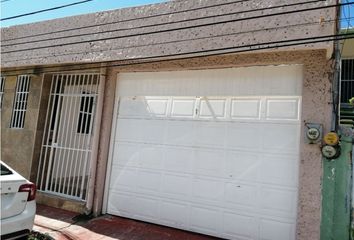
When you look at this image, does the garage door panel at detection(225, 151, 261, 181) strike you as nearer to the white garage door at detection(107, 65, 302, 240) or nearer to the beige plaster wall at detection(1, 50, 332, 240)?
the white garage door at detection(107, 65, 302, 240)

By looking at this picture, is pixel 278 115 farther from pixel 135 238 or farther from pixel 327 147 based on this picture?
pixel 135 238

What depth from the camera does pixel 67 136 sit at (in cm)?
723

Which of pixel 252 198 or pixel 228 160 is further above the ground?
pixel 228 160

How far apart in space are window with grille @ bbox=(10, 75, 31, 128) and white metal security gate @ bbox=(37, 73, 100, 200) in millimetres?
819

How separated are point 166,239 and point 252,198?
1616 millimetres

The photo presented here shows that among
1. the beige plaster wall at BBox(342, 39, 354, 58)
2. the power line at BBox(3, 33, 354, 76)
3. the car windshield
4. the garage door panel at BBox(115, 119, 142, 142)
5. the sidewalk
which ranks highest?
the beige plaster wall at BBox(342, 39, 354, 58)

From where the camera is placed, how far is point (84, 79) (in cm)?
698

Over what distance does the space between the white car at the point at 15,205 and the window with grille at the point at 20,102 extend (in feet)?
12.8

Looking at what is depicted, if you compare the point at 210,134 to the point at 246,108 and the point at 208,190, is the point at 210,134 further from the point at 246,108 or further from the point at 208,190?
the point at 208,190

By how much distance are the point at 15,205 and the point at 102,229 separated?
1864 mm

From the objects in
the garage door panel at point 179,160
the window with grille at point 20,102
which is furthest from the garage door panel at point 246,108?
the window with grille at point 20,102

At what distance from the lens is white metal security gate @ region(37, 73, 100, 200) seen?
678 cm

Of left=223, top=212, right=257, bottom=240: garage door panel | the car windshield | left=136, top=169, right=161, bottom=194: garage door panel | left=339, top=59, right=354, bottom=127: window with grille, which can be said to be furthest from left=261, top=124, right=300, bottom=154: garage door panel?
left=339, top=59, right=354, bottom=127: window with grille

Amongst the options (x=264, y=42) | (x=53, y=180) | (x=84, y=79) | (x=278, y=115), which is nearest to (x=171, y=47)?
(x=264, y=42)
